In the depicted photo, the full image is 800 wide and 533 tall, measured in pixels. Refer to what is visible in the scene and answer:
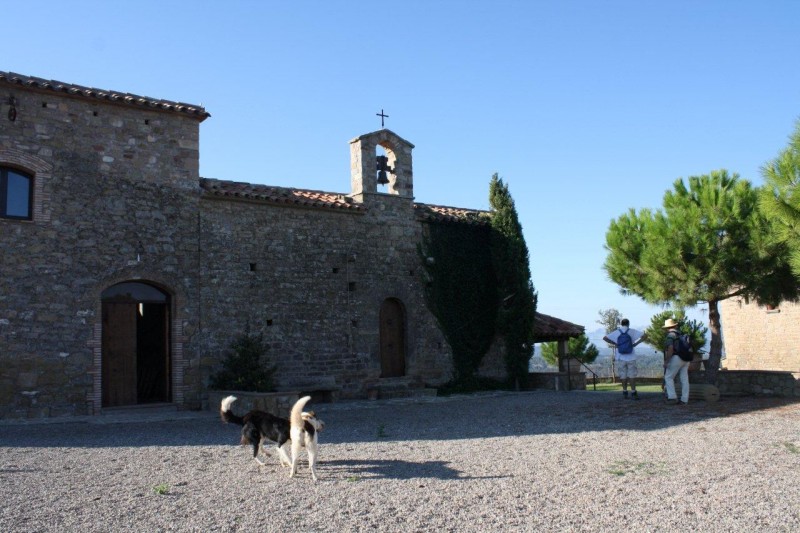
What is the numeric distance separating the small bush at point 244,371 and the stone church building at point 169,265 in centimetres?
31

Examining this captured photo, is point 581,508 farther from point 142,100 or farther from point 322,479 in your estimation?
point 142,100

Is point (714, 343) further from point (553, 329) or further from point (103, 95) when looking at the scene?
point (103, 95)

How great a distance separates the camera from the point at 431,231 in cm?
1762

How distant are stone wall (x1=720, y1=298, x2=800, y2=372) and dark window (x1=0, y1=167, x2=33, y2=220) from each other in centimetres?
1960

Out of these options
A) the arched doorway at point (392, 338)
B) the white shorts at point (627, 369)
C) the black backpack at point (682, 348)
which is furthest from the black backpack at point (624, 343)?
the arched doorway at point (392, 338)

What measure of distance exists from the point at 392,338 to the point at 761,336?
14.7m

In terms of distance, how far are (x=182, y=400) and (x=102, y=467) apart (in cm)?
607

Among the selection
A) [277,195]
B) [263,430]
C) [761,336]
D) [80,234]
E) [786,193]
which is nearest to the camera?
[263,430]

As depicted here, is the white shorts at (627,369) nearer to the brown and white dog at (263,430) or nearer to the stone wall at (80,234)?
the stone wall at (80,234)

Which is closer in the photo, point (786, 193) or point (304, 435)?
point (304, 435)

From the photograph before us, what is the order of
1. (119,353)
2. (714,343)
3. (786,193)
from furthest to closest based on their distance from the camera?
(714,343) < (119,353) < (786,193)

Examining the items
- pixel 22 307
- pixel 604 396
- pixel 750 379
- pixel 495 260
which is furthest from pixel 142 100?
pixel 750 379

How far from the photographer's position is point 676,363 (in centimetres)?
1252

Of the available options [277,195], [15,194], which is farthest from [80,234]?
[277,195]
